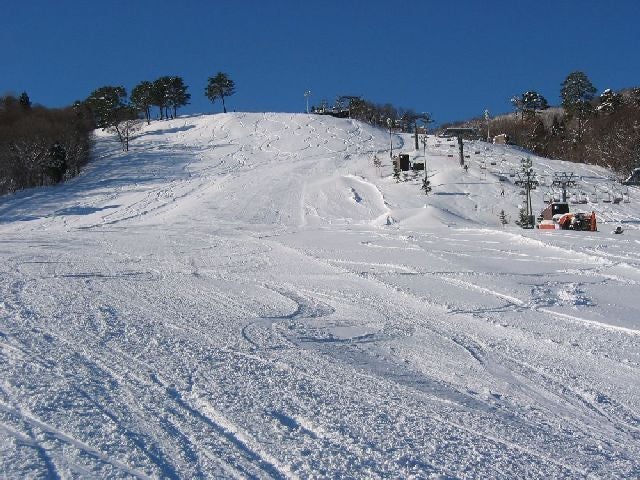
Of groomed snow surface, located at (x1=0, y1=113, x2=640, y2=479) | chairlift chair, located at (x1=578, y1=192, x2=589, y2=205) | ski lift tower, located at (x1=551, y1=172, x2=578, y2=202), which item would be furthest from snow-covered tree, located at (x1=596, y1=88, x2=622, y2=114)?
groomed snow surface, located at (x1=0, y1=113, x2=640, y2=479)

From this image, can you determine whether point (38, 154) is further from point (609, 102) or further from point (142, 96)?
point (609, 102)

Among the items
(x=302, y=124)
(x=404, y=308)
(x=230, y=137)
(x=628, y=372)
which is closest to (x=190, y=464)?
(x=628, y=372)

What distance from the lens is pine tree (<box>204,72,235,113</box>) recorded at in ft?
308

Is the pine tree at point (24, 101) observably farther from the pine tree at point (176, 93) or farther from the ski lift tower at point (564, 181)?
the ski lift tower at point (564, 181)

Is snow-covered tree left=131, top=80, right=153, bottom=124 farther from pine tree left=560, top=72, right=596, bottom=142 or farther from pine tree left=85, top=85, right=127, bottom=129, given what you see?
pine tree left=560, top=72, right=596, bottom=142

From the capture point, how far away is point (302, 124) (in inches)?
3061

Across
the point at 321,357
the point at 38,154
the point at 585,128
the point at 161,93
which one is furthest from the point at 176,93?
the point at 321,357

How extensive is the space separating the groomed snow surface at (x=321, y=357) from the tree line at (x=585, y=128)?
157ft

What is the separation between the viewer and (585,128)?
77625mm

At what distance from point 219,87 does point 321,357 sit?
299 feet

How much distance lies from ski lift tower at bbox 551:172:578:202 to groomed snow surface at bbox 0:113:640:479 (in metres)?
27.9

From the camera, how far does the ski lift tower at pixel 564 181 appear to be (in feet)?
153

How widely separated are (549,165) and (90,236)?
152ft

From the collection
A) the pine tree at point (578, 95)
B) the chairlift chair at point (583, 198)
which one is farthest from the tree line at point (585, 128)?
the chairlift chair at point (583, 198)
